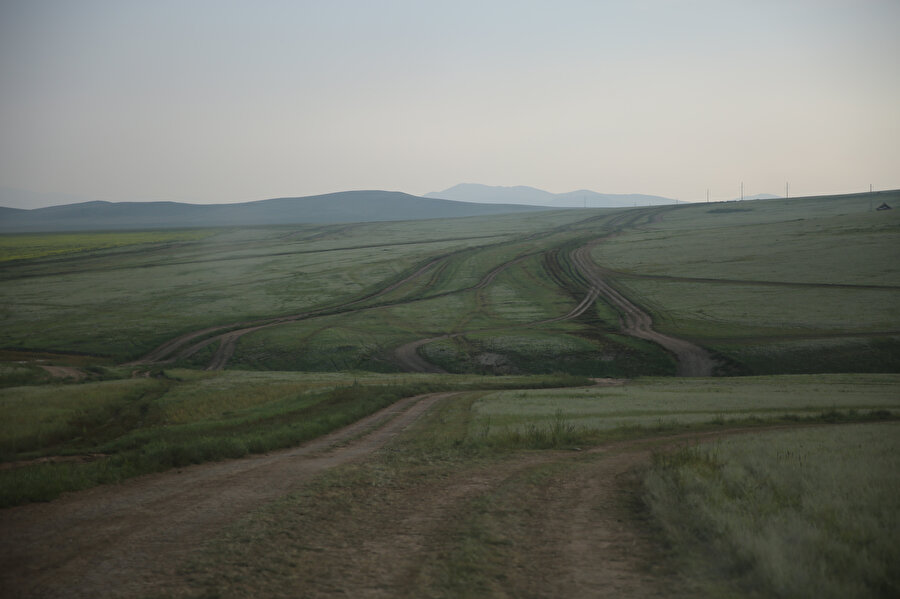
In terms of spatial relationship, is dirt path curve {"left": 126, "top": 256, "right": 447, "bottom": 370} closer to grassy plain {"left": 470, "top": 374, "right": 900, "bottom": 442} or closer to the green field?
the green field

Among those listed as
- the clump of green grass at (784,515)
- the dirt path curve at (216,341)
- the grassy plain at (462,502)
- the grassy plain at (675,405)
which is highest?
the clump of green grass at (784,515)

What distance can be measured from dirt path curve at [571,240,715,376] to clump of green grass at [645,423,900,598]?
115 feet

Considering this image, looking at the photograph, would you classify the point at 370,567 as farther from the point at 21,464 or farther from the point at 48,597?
the point at 21,464

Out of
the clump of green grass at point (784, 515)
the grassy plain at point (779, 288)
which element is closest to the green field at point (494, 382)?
the clump of green grass at point (784, 515)

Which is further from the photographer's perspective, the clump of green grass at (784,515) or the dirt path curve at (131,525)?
the dirt path curve at (131,525)

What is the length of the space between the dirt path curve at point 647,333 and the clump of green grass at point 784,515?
3503 cm

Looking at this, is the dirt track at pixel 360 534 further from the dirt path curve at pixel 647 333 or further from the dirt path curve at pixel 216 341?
the dirt path curve at pixel 216 341

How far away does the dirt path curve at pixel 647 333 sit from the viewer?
159ft

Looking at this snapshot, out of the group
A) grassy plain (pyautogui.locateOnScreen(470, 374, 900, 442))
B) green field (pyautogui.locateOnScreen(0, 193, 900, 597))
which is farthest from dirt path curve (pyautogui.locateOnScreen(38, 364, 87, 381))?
grassy plain (pyautogui.locateOnScreen(470, 374, 900, 442))

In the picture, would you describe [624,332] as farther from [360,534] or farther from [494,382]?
[360,534]

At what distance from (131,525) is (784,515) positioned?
40.5 ft

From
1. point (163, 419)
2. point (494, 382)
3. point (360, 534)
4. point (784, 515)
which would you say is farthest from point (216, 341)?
point (784, 515)

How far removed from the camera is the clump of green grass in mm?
7422

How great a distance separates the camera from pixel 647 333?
58.3 metres
